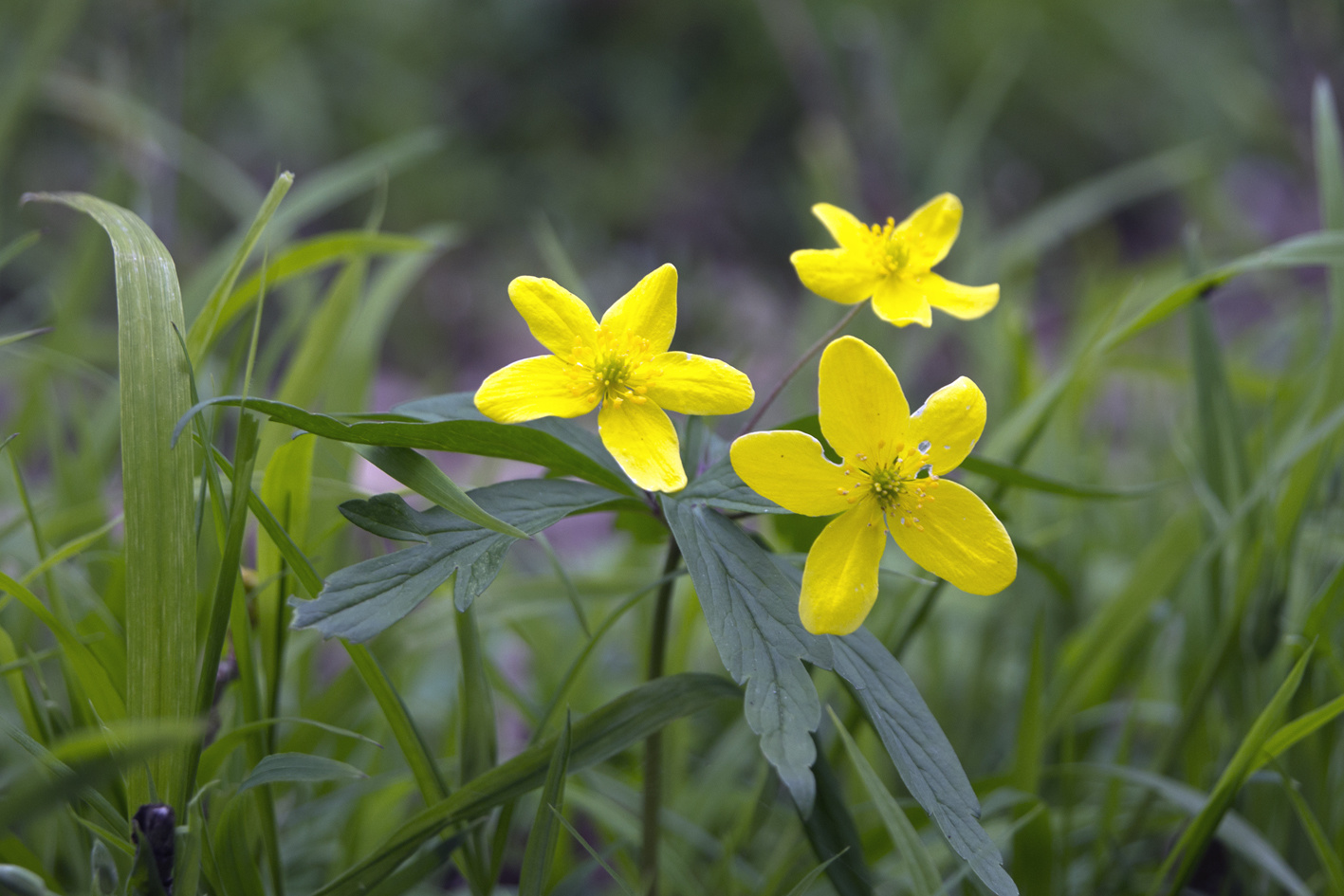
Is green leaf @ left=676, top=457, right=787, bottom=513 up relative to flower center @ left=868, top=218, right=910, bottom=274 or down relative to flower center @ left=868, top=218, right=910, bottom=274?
down

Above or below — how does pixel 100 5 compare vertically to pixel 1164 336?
above

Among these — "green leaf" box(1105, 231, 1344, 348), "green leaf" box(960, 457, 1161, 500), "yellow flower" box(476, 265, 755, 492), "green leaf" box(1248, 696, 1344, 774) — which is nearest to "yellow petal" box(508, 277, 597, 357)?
"yellow flower" box(476, 265, 755, 492)

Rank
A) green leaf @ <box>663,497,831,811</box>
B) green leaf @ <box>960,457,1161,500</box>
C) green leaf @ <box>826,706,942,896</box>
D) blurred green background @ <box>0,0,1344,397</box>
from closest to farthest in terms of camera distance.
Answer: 1. green leaf @ <box>663,497,831,811</box>
2. green leaf @ <box>826,706,942,896</box>
3. green leaf @ <box>960,457,1161,500</box>
4. blurred green background @ <box>0,0,1344,397</box>

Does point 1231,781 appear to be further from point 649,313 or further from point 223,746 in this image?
point 223,746

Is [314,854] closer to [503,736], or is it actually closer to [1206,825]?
[503,736]

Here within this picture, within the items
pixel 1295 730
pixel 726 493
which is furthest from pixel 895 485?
pixel 1295 730

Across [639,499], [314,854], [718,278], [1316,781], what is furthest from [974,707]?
[718,278]

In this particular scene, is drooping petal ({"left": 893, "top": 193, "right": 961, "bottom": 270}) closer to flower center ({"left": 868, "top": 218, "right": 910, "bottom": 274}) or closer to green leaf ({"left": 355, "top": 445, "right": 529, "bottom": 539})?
flower center ({"left": 868, "top": 218, "right": 910, "bottom": 274})
